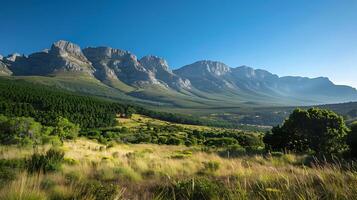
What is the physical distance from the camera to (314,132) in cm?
2795

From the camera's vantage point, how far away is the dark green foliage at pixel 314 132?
2706cm

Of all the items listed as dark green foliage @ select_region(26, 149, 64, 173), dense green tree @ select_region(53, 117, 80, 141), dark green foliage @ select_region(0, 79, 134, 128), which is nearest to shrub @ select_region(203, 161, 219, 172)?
dark green foliage @ select_region(26, 149, 64, 173)

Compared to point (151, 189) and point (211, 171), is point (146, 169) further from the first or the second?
point (151, 189)

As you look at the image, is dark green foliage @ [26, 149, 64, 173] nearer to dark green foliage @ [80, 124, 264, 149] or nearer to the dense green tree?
dark green foliage @ [80, 124, 264, 149]

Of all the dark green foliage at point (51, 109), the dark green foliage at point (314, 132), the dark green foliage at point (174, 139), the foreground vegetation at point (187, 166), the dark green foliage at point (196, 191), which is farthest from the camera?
the dark green foliage at point (51, 109)

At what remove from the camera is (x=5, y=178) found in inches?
284

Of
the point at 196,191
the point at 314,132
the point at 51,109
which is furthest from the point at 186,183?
the point at 51,109

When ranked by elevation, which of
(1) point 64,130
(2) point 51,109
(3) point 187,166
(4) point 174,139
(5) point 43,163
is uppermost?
(5) point 43,163

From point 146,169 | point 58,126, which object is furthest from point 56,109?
point 146,169

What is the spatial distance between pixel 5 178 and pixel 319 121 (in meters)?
26.9

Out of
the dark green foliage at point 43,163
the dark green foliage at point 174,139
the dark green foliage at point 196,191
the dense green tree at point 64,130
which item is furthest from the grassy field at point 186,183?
the dense green tree at point 64,130

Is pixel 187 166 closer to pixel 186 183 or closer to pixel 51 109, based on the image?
pixel 186 183

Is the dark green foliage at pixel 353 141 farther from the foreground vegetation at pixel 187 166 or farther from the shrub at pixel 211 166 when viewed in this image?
the shrub at pixel 211 166

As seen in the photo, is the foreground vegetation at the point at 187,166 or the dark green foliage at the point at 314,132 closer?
the foreground vegetation at the point at 187,166
